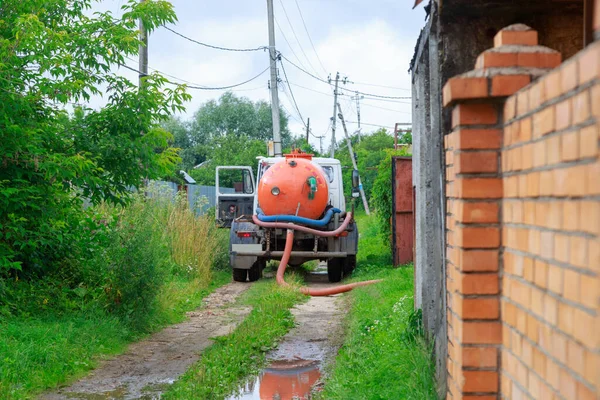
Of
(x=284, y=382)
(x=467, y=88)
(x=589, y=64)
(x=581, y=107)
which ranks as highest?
(x=467, y=88)

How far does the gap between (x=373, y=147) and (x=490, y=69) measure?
68.7 m

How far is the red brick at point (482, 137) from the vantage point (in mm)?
3162

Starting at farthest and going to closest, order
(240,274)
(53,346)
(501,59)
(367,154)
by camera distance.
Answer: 1. (367,154)
2. (240,274)
3. (53,346)
4. (501,59)

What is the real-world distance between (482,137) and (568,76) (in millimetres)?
1031

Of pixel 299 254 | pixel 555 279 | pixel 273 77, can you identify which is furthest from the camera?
pixel 273 77

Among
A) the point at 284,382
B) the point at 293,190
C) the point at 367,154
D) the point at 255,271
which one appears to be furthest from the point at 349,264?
the point at 367,154

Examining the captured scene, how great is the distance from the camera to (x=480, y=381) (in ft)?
10.5

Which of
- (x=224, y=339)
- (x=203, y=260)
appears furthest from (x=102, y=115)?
(x=203, y=260)

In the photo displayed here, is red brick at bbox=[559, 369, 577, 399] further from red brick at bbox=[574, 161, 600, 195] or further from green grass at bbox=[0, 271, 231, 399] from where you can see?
green grass at bbox=[0, 271, 231, 399]

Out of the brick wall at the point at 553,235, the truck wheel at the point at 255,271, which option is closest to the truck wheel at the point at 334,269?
the truck wheel at the point at 255,271

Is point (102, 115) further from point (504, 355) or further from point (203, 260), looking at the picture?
point (504, 355)

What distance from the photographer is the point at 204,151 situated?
6662cm

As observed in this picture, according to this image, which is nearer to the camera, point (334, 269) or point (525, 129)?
point (525, 129)

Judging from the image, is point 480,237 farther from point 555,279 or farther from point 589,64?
point 589,64
